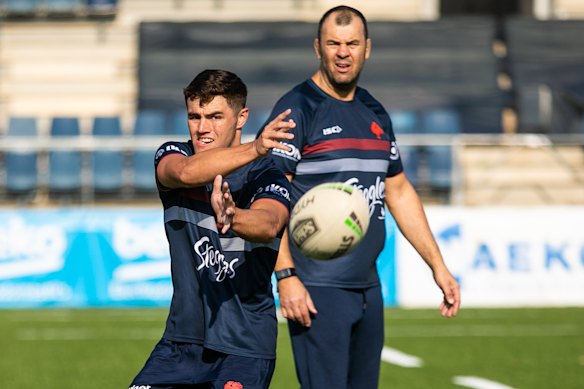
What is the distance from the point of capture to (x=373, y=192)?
5.98 metres

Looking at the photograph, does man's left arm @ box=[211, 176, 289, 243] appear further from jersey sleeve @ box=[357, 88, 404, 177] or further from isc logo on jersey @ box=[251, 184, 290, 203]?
jersey sleeve @ box=[357, 88, 404, 177]

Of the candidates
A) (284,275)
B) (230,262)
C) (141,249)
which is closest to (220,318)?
(230,262)

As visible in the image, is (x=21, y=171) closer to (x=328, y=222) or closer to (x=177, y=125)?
(x=177, y=125)

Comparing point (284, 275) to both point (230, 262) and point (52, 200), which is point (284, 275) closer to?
point (230, 262)

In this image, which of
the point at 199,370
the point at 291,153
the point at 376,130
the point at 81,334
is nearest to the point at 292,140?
the point at 291,153

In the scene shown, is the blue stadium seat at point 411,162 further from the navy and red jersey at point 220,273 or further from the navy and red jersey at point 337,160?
the navy and red jersey at point 220,273

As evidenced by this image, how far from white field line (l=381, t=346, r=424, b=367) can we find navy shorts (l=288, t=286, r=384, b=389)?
475 centimetres

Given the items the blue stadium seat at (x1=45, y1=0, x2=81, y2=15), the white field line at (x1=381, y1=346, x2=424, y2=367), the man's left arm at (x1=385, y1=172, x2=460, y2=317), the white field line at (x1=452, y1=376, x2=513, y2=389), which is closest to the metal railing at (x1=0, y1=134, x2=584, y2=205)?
the blue stadium seat at (x1=45, y1=0, x2=81, y2=15)

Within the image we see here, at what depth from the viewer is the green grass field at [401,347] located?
9.77 meters

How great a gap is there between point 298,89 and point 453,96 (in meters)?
14.8

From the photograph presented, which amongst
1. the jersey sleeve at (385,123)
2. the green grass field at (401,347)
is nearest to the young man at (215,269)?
the jersey sleeve at (385,123)

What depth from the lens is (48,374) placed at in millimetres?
10117

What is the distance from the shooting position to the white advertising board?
1612cm

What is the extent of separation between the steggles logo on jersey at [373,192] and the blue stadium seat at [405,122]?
12610mm
